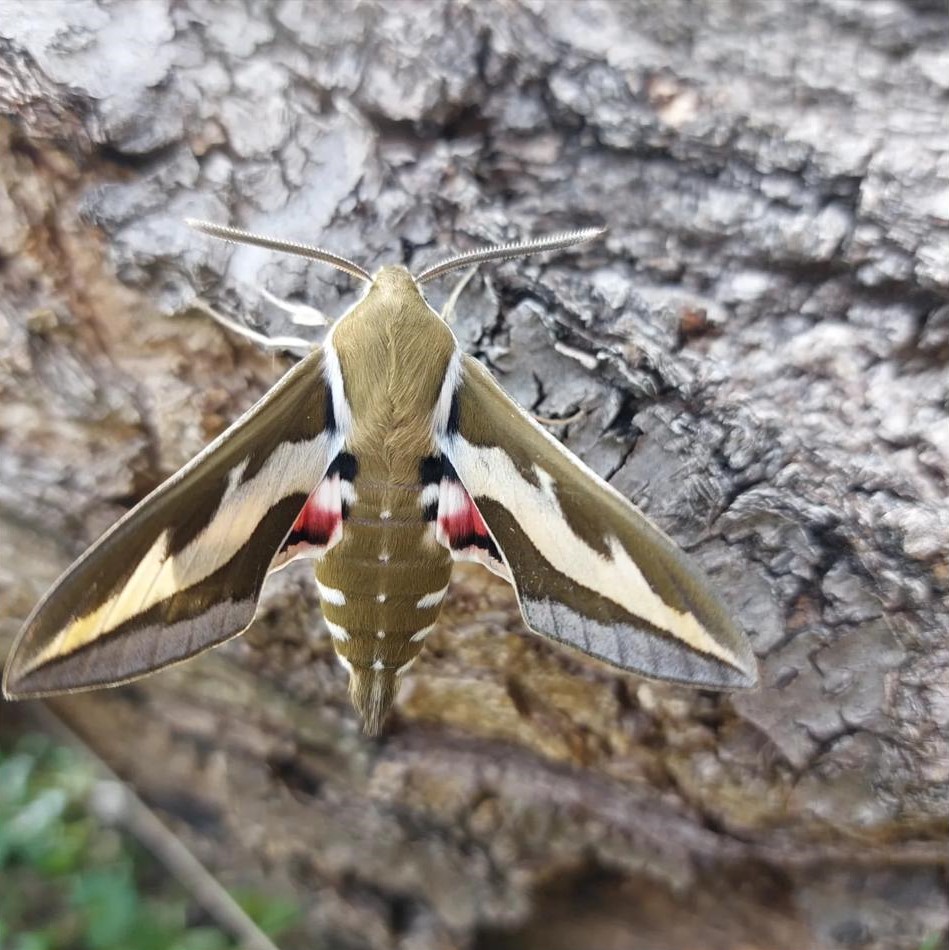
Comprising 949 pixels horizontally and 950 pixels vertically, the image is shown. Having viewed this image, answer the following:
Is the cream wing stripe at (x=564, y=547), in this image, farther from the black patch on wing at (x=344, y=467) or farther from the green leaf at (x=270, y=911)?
the green leaf at (x=270, y=911)

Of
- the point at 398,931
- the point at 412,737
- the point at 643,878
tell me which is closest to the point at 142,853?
the point at 398,931

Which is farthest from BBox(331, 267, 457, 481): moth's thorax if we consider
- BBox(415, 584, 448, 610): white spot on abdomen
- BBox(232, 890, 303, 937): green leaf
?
BBox(232, 890, 303, 937): green leaf

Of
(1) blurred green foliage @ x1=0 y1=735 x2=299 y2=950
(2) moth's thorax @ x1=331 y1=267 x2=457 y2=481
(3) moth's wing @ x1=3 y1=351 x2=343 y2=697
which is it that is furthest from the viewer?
(1) blurred green foliage @ x1=0 y1=735 x2=299 y2=950

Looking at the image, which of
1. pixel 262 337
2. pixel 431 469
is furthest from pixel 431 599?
pixel 262 337

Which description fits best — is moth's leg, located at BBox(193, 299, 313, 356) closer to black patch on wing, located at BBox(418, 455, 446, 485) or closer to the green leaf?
black patch on wing, located at BBox(418, 455, 446, 485)

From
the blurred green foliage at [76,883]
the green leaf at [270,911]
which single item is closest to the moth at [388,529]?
the green leaf at [270,911]

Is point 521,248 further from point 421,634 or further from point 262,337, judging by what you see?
point 421,634

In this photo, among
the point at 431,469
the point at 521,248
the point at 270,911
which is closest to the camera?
the point at 521,248
